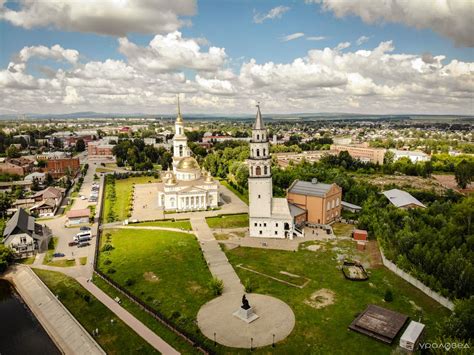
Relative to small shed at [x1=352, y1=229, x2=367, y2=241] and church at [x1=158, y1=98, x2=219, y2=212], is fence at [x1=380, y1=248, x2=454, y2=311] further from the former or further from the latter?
church at [x1=158, y1=98, x2=219, y2=212]

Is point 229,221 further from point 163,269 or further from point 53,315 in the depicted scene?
point 53,315

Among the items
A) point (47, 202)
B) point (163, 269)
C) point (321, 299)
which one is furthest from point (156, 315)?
point (47, 202)

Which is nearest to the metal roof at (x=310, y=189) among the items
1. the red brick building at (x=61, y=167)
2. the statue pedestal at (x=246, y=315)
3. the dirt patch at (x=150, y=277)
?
the dirt patch at (x=150, y=277)

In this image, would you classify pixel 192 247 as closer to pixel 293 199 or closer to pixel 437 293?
pixel 293 199

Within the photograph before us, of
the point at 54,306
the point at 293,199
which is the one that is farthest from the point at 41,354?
the point at 293,199

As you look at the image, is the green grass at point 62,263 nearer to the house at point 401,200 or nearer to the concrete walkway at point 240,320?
the concrete walkway at point 240,320

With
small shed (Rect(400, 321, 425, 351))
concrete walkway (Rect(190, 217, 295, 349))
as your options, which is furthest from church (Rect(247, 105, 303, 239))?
small shed (Rect(400, 321, 425, 351))
